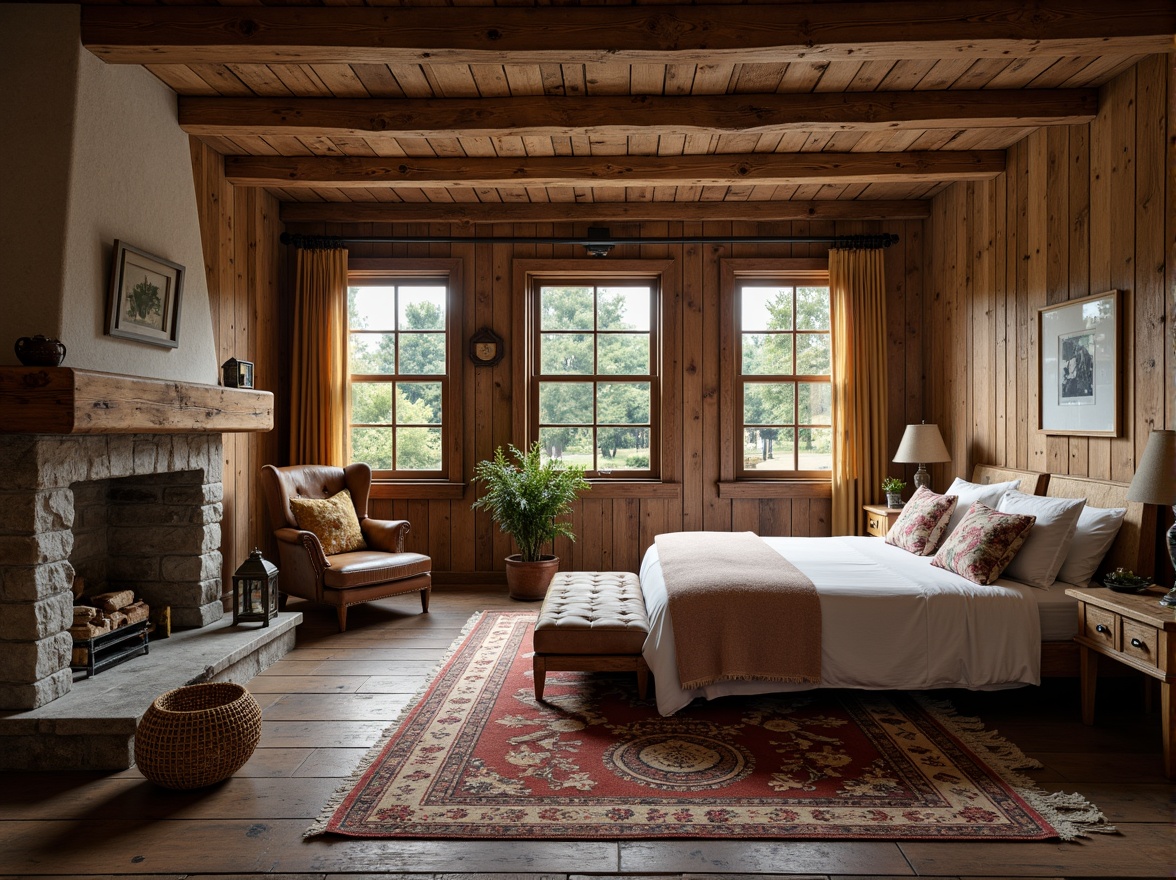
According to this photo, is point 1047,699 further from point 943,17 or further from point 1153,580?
point 943,17

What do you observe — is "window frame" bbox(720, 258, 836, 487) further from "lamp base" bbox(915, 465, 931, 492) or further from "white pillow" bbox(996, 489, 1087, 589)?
"white pillow" bbox(996, 489, 1087, 589)

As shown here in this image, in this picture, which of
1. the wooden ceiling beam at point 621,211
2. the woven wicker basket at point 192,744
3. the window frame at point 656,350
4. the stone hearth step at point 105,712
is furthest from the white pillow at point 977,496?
the stone hearth step at point 105,712

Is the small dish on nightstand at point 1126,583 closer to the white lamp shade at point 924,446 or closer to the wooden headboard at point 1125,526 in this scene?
the wooden headboard at point 1125,526

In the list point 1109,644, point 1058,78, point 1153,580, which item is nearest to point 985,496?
point 1153,580

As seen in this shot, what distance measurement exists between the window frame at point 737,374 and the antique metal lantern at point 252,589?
130 inches

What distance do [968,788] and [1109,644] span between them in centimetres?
91

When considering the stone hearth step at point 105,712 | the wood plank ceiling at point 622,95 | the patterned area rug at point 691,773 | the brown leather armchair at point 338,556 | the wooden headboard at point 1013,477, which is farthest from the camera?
the brown leather armchair at point 338,556

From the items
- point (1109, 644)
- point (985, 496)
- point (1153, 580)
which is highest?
point (985, 496)

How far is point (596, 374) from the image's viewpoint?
19.7 feet

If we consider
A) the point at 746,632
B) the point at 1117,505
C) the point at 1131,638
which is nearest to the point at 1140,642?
Result: the point at 1131,638

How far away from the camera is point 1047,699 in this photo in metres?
3.46

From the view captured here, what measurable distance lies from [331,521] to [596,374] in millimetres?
2287

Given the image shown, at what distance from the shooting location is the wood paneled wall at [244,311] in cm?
464

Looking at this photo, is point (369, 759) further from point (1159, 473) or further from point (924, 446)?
point (924, 446)
